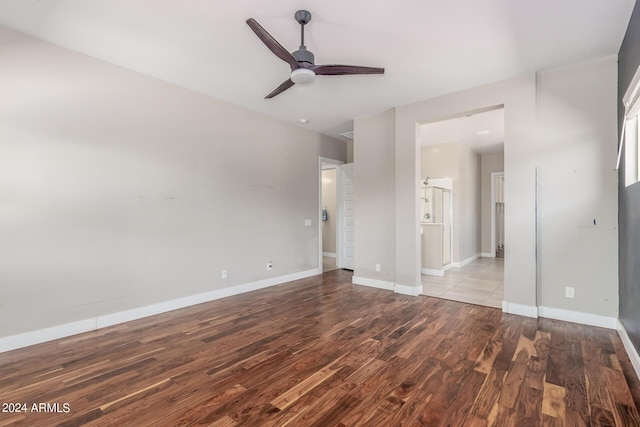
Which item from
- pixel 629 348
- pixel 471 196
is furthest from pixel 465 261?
pixel 629 348

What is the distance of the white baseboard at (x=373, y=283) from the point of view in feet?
15.5

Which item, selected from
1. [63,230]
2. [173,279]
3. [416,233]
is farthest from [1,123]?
[416,233]

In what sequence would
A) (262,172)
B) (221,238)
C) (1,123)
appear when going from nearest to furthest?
(1,123) → (221,238) → (262,172)

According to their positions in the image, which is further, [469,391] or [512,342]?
[512,342]

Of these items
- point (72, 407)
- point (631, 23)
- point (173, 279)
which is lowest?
point (72, 407)

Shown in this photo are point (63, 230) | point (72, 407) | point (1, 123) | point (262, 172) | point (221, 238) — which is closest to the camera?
point (72, 407)

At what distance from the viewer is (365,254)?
199 inches

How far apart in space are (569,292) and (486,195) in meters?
5.50

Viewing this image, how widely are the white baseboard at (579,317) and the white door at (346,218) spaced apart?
3377 mm

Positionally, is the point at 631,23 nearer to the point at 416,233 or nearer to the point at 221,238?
the point at 416,233

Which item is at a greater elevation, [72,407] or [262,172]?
[262,172]

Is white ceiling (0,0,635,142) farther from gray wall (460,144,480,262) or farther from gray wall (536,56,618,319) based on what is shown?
gray wall (460,144,480,262)

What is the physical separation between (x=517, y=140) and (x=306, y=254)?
3.70 metres

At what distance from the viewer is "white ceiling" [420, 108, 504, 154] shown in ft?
16.7
